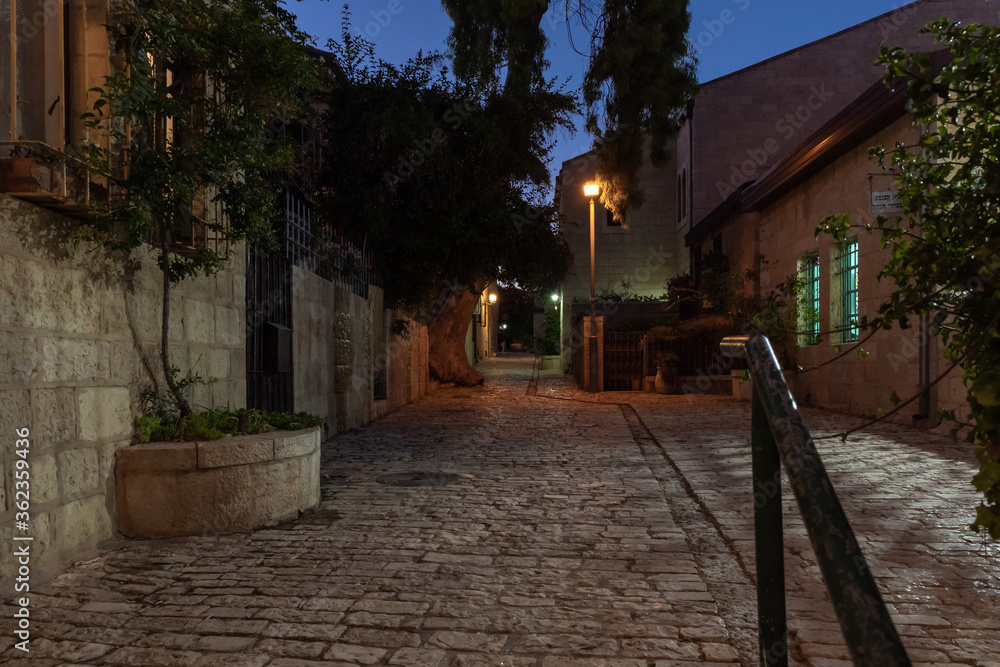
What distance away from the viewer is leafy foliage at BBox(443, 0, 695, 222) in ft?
52.1

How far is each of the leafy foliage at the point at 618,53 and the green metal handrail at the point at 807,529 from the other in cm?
1427

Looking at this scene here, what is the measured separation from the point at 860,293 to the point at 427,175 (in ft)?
24.2

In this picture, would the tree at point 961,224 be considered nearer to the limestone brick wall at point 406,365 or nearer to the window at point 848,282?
the window at point 848,282

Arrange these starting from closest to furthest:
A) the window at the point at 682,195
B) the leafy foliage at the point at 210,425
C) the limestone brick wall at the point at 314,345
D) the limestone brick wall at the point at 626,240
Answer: the leafy foliage at the point at 210,425
the limestone brick wall at the point at 314,345
the window at the point at 682,195
the limestone brick wall at the point at 626,240

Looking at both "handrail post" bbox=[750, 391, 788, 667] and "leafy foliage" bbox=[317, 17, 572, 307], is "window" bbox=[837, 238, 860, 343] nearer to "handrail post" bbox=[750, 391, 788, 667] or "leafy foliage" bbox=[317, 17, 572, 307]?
"leafy foliage" bbox=[317, 17, 572, 307]

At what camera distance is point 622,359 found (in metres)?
17.0

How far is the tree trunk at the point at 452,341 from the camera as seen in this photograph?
16.6m

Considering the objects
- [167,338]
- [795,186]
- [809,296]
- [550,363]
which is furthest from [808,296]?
[550,363]

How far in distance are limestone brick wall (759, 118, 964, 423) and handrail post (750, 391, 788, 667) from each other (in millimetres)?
6846

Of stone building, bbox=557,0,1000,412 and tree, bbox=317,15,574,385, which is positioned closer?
stone building, bbox=557,0,1000,412

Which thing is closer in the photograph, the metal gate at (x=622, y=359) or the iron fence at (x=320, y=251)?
the iron fence at (x=320, y=251)

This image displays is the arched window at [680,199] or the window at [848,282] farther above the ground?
the arched window at [680,199]

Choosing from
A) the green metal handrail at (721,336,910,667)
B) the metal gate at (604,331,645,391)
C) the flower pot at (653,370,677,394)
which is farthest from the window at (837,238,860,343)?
the green metal handrail at (721,336,910,667)

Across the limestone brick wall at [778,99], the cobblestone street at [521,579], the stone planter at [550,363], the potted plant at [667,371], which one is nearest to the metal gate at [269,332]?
the cobblestone street at [521,579]
